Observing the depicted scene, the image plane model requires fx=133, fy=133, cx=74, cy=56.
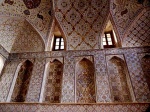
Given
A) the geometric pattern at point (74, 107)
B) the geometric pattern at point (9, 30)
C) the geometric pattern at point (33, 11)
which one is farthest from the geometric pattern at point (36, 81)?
the geometric pattern at point (9, 30)

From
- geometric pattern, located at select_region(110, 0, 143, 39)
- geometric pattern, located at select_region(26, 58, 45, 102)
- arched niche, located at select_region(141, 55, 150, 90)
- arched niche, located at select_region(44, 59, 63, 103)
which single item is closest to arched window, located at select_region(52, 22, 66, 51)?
arched niche, located at select_region(44, 59, 63, 103)

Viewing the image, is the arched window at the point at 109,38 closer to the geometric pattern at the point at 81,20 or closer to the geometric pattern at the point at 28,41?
the geometric pattern at the point at 81,20

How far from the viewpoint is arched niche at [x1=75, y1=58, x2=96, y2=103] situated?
5.00 meters

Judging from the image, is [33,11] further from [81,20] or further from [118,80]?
[118,80]

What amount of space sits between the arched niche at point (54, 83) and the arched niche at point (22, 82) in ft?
2.92

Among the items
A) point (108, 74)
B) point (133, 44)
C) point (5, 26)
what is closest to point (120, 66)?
point (108, 74)

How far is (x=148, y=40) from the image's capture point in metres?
5.76

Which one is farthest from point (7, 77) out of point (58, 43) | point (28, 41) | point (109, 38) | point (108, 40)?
point (109, 38)

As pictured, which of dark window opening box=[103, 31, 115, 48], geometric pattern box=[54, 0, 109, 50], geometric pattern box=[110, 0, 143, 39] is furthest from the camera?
dark window opening box=[103, 31, 115, 48]

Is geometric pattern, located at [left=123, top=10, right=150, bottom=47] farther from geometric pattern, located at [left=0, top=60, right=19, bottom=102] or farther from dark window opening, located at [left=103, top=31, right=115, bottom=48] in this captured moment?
geometric pattern, located at [left=0, top=60, right=19, bottom=102]

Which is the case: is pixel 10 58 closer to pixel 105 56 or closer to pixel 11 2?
pixel 11 2

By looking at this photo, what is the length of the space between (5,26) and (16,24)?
0.51 m

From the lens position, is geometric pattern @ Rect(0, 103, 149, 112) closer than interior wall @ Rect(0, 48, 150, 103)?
Yes

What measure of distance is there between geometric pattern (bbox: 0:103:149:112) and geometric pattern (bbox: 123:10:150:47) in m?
2.58
